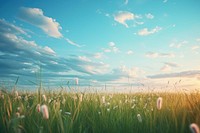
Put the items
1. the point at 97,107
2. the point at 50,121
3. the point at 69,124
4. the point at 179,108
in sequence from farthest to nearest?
the point at 97,107, the point at 179,108, the point at 50,121, the point at 69,124

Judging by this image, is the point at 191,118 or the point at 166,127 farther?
the point at 191,118

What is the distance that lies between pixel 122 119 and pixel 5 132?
7.18ft

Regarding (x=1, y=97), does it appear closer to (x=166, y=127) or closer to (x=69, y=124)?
(x=69, y=124)

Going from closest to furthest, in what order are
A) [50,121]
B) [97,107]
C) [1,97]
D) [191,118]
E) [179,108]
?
1. [50,121]
2. [191,118]
3. [179,108]
4. [97,107]
5. [1,97]

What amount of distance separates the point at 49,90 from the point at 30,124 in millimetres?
5013

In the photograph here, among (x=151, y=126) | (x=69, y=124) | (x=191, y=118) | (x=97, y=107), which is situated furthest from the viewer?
(x=97, y=107)

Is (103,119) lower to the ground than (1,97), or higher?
lower

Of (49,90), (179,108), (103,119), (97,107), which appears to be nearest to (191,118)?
(179,108)

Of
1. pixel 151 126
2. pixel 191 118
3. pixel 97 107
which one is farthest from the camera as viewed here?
pixel 97 107

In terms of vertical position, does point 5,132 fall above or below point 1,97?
below

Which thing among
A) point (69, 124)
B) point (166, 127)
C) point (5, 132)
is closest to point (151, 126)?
point (166, 127)

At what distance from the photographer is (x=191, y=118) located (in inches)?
203

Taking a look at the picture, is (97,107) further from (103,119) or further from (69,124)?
(69,124)

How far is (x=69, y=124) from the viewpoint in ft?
13.4
